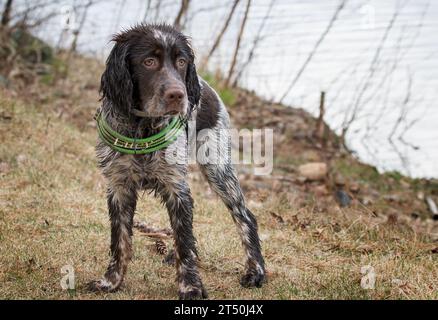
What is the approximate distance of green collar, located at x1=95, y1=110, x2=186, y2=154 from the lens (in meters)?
4.00

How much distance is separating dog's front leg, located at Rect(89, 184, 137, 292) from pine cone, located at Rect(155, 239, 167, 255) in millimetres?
912

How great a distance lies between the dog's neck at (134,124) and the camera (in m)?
4.04

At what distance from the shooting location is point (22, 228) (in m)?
5.36

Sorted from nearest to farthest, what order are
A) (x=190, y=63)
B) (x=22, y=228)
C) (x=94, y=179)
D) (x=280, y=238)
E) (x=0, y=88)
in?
(x=190, y=63), (x=22, y=228), (x=280, y=238), (x=94, y=179), (x=0, y=88)

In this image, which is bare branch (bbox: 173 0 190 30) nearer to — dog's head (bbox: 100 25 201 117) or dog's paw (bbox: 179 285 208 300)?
dog's head (bbox: 100 25 201 117)

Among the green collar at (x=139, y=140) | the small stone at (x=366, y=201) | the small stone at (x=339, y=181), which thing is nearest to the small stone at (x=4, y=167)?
the green collar at (x=139, y=140)

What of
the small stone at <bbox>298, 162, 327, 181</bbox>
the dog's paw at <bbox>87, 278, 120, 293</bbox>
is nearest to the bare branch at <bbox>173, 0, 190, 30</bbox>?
the small stone at <bbox>298, 162, 327, 181</bbox>

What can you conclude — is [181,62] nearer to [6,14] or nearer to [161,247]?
[161,247]

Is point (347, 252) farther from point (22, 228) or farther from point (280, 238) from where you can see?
point (22, 228)

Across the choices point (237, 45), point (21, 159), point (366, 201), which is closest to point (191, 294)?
point (21, 159)

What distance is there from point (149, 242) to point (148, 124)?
1.66m

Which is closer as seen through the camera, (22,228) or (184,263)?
(184,263)

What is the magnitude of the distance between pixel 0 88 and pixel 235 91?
3.96 m
